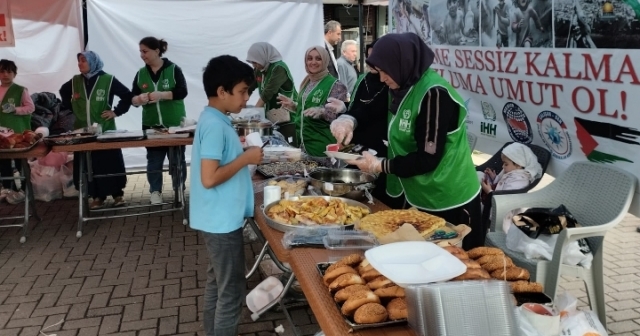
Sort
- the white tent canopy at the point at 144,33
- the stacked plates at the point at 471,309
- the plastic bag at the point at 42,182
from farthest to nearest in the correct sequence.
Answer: the white tent canopy at the point at 144,33 < the plastic bag at the point at 42,182 < the stacked plates at the point at 471,309

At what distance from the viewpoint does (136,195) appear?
6.15 m

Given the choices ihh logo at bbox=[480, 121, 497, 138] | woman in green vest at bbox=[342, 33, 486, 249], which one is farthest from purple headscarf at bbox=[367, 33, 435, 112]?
ihh logo at bbox=[480, 121, 497, 138]

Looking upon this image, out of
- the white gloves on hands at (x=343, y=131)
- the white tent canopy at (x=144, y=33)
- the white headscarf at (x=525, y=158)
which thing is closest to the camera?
the white gloves on hands at (x=343, y=131)

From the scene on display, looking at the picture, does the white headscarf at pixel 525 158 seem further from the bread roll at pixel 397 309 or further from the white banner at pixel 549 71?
the bread roll at pixel 397 309

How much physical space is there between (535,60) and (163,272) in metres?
3.05

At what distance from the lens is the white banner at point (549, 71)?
8.92ft

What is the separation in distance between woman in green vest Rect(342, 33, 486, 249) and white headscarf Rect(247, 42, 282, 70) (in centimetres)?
285

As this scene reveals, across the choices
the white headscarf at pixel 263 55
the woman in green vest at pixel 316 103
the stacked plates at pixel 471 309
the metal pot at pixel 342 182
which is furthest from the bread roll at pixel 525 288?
the white headscarf at pixel 263 55

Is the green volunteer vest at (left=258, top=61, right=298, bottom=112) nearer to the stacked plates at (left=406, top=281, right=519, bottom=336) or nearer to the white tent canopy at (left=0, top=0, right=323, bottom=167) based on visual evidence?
the white tent canopy at (left=0, top=0, right=323, bottom=167)

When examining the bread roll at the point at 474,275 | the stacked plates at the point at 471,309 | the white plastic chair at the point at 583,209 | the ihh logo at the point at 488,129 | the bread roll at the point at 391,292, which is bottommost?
the white plastic chair at the point at 583,209

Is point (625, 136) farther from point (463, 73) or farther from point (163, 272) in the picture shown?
point (163, 272)

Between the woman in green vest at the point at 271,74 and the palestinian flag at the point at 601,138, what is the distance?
9.12 ft

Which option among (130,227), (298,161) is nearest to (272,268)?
(298,161)

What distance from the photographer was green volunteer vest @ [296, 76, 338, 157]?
13.1 feet
